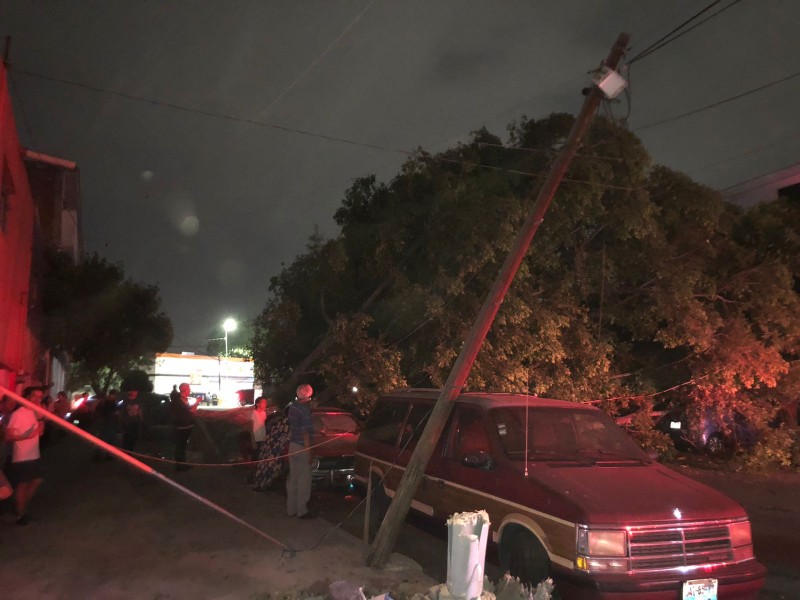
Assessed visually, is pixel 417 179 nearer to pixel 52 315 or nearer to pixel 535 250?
pixel 535 250

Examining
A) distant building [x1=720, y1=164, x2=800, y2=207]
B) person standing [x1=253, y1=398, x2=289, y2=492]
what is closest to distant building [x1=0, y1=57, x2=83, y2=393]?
person standing [x1=253, y1=398, x2=289, y2=492]

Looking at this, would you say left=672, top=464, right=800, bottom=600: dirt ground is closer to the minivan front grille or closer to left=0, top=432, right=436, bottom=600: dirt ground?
the minivan front grille

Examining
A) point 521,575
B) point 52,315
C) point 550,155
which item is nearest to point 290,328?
point 550,155

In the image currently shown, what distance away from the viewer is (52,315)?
22.8 m

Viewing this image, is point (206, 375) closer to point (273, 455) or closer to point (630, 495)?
point (273, 455)

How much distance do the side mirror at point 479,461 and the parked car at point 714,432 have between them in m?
10.7

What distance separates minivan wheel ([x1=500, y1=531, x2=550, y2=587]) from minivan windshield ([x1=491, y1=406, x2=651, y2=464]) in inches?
28.8

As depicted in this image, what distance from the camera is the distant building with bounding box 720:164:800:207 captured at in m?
25.4

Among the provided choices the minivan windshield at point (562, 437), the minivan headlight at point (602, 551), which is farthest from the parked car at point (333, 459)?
the minivan headlight at point (602, 551)

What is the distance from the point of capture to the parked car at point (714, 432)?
15.1 m

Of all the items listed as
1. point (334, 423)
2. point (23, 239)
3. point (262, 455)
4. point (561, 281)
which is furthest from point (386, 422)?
point (23, 239)

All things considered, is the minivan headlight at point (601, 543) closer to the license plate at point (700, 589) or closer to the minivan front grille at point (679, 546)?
the minivan front grille at point (679, 546)

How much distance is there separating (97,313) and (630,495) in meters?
22.4

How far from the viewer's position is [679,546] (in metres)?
4.93
